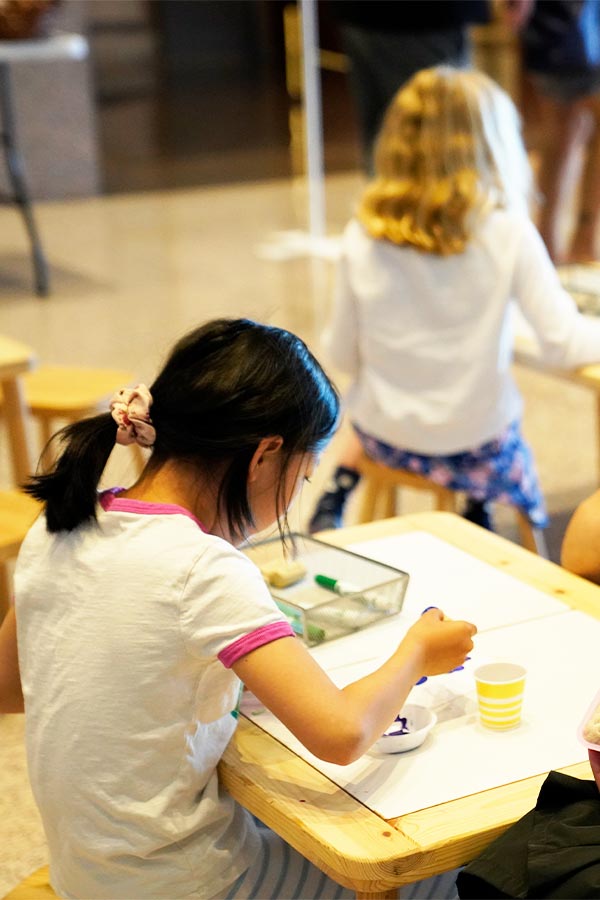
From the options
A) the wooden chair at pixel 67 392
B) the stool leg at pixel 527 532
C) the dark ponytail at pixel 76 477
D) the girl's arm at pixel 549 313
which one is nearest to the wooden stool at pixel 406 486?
the stool leg at pixel 527 532

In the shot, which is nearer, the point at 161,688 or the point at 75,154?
the point at 161,688

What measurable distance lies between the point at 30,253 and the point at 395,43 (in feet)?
8.86

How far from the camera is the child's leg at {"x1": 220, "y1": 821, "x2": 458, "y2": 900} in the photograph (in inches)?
54.9

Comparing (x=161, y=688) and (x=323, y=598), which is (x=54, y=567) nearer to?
(x=161, y=688)

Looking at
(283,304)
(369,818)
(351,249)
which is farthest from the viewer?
(283,304)

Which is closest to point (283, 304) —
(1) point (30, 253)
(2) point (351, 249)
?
(1) point (30, 253)

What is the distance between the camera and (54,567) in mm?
1364

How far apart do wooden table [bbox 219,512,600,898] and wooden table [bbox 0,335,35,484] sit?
1.30m

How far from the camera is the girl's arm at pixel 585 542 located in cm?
171

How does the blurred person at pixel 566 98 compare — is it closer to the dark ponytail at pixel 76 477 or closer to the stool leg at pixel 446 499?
the stool leg at pixel 446 499

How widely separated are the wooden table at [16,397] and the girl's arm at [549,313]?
1.00 metres

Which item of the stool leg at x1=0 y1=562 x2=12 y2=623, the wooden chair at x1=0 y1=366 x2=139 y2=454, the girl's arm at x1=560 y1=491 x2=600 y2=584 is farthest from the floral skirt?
the girl's arm at x1=560 y1=491 x2=600 y2=584

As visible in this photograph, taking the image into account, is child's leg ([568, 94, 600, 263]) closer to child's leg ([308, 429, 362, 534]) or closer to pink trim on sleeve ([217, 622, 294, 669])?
child's leg ([308, 429, 362, 534])

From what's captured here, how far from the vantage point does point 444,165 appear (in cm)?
270
